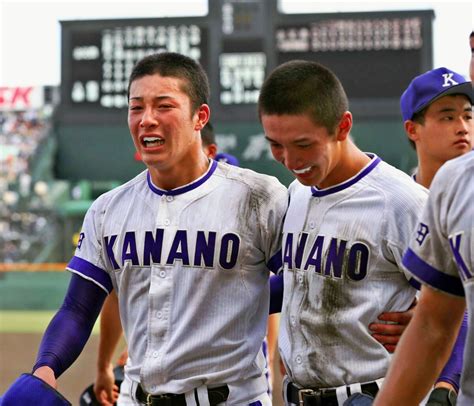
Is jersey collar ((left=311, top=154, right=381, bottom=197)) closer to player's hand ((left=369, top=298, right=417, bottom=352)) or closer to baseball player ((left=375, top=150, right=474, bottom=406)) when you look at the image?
player's hand ((left=369, top=298, right=417, bottom=352))

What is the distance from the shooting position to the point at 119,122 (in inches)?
583

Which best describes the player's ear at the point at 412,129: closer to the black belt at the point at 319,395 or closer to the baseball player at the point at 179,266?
the baseball player at the point at 179,266

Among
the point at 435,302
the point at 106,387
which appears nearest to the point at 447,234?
the point at 435,302

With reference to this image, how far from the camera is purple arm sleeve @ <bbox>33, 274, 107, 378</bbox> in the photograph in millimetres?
2830

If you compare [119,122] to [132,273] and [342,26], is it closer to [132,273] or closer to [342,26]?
[342,26]

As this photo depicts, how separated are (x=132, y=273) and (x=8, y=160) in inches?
690

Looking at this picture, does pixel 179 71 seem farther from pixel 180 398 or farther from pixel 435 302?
pixel 435 302

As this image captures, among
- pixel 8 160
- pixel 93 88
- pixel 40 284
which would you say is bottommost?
pixel 40 284

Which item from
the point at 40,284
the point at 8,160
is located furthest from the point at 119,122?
the point at 8,160

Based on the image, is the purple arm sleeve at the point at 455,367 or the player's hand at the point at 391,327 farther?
the purple arm sleeve at the point at 455,367

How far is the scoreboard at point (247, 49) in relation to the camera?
13562 mm

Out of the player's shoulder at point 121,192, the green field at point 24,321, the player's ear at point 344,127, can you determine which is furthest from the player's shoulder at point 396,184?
the green field at point 24,321

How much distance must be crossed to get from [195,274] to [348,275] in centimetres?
50

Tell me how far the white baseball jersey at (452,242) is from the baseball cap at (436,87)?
4.51ft
